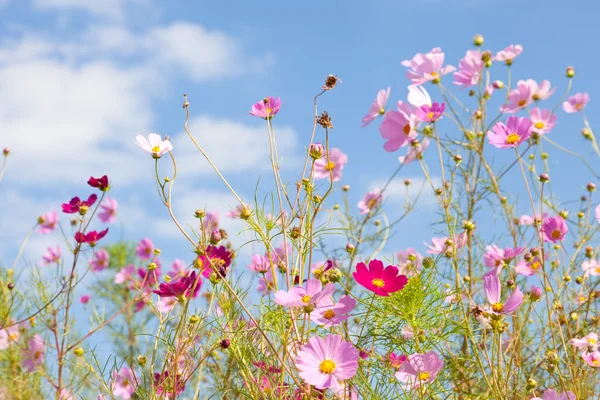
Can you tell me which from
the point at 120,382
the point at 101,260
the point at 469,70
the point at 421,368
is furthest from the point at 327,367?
the point at 101,260

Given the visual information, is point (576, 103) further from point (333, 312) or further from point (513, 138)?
point (333, 312)

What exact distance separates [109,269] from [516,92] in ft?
9.01

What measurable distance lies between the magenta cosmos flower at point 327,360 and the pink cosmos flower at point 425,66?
1049mm

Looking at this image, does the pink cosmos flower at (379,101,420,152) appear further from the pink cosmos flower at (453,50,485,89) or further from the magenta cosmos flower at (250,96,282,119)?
the magenta cosmos flower at (250,96,282,119)

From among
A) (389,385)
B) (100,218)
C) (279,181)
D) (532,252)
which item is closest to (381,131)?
(532,252)

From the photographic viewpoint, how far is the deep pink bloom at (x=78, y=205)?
1680 millimetres

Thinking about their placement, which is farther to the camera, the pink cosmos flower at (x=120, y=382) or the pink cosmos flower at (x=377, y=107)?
the pink cosmos flower at (x=377, y=107)

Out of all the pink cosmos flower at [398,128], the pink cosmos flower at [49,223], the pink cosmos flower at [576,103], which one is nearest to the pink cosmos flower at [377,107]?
the pink cosmos flower at [398,128]

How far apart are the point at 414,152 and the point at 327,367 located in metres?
1.08

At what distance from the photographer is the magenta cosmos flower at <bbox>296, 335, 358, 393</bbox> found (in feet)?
3.23

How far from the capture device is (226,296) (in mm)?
1438

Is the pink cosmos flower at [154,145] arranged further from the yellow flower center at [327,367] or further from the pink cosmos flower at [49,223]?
the pink cosmos flower at [49,223]

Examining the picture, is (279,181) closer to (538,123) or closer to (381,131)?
(381,131)

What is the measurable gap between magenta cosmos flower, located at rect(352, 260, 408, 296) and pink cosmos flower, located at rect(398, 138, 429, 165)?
778 millimetres
